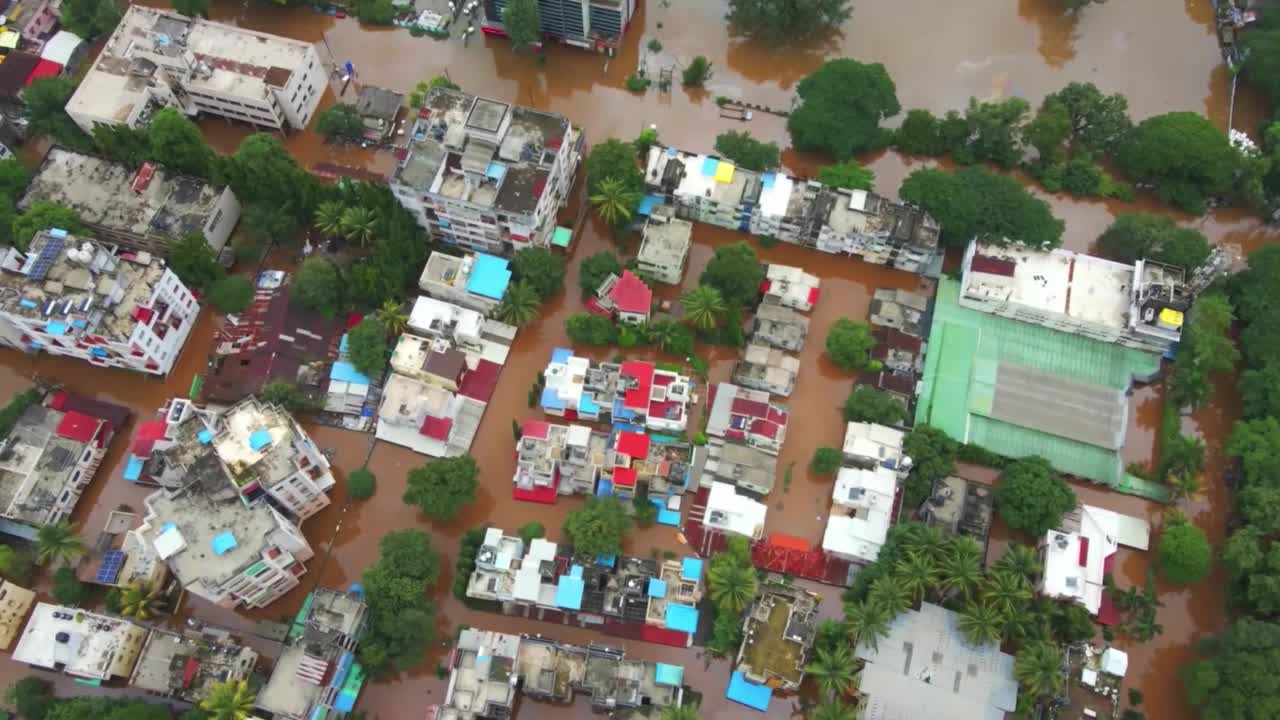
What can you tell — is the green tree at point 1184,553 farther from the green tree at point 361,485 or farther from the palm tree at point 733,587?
the green tree at point 361,485

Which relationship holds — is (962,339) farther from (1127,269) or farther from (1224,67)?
(1224,67)

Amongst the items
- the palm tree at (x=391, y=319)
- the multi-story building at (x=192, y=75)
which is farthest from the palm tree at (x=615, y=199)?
the multi-story building at (x=192, y=75)

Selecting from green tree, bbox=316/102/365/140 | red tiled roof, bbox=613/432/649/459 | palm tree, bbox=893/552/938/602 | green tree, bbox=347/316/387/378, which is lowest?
palm tree, bbox=893/552/938/602

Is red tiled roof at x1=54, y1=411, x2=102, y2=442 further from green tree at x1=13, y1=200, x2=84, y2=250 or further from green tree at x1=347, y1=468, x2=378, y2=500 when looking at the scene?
green tree at x1=347, y1=468, x2=378, y2=500

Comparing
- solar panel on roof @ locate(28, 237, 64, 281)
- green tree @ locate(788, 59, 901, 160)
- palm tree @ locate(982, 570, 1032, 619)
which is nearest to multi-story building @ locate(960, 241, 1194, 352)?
green tree @ locate(788, 59, 901, 160)

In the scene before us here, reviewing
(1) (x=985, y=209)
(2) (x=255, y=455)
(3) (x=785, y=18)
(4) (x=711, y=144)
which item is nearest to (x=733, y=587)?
(2) (x=255, y=455)

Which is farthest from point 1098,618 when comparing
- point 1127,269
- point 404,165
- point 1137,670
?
point 404,165
